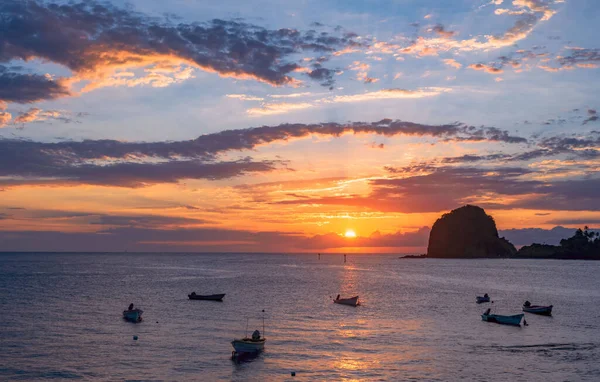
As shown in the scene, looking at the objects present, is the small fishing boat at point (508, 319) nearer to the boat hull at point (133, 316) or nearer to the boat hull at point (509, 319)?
the boat hull at point (509, 319)

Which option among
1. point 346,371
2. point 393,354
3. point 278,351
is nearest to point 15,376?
point 278,351

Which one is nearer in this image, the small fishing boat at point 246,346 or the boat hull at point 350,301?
the small fishing boat at point 246,346

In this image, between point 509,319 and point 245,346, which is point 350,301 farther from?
point 245,346

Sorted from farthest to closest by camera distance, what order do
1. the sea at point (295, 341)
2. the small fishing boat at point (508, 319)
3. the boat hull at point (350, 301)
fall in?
the boat hull at point (350, 301), the small fishing boat at point (508, 319), the sea at point (295, 341)

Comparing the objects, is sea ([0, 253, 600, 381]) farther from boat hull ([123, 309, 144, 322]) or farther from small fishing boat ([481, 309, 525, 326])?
small fishing boat ([481, 309, 525, 326])

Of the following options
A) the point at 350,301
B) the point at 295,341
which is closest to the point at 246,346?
the point at 295,341

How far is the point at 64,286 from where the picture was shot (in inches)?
4678

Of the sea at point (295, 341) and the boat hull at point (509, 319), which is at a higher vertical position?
the boat hull at point (509, 319)

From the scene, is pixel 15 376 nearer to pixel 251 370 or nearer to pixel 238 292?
pixel 251 370

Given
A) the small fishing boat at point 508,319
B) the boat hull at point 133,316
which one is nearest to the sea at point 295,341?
the boat hull at point 133,316

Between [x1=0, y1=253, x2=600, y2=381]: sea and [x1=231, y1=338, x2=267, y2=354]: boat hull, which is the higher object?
[x1=231, y1=338, x2=267, y2=354]: boat hull

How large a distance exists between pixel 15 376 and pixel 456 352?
121ft

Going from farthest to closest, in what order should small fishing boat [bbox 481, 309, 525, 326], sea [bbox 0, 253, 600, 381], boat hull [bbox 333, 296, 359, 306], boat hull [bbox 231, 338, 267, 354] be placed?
1. boat hull [bbox 333, 296, 359, 306]
2. small fishing boat [bbox 481, 309, 525, 326]
3. boat hull [bbox 231, 338, 267, 354]
4. sea [bbox 0, 253, 600, 381]

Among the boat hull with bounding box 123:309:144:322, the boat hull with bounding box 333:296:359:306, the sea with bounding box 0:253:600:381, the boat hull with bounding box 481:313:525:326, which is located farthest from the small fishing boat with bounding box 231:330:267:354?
the boat hull with bounding box 333:296:359:306
